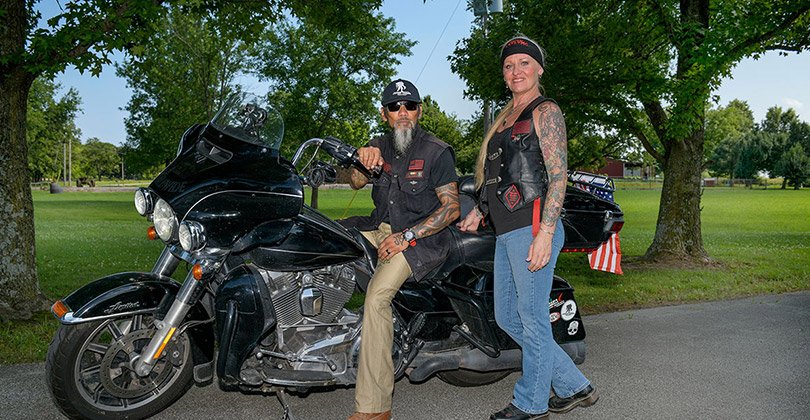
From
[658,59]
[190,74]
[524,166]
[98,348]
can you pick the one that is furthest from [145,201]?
[190,74]

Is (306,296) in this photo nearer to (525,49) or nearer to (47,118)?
(525,49)

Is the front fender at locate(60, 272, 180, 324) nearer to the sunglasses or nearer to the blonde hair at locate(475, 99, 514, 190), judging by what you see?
the sunglasses

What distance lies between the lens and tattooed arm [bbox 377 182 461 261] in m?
3.80

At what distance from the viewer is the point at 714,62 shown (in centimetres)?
998

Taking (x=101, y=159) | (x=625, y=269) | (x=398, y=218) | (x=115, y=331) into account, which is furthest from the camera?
(x=101, y=159)

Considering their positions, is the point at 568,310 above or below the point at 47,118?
below

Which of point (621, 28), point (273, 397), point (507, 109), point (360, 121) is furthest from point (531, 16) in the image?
point (360, 121)

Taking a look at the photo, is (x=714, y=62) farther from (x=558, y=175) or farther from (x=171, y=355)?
(x=171, y=355)

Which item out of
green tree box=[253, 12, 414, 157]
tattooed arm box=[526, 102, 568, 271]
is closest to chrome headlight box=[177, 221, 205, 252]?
tattooed arm box=[526, 102, 568, 271]

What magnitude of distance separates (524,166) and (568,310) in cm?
121

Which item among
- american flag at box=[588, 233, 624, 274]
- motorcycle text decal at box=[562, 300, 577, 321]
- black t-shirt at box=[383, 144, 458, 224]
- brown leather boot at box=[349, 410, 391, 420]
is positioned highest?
black t-shirt at box=[383, 144, 458, 224]

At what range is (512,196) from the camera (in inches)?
147

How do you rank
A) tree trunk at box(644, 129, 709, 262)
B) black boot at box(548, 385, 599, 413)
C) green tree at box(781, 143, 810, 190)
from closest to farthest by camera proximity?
black boot at box(548, 385, 599, 413)
tree trunk at box(644, 129, 709, 262)
green tree at box(781, 143, 810, 190)

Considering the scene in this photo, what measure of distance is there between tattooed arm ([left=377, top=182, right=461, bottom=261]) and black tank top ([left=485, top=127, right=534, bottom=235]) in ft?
0.69
